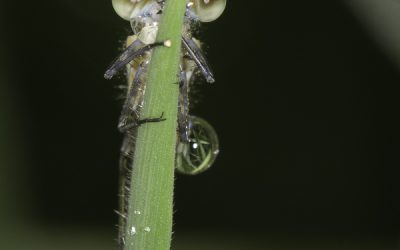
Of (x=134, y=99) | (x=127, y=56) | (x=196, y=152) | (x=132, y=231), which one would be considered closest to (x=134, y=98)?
(x=134, y=99)

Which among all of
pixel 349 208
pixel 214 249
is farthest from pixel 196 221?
pixel 349 208

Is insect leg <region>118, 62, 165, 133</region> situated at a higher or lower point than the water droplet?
higher

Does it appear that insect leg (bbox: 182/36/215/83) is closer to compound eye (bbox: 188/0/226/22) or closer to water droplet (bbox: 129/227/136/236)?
compound eye (bbox: 188/0/226/22)

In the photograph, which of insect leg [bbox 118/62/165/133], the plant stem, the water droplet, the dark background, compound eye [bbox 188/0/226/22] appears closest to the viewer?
the plant stem

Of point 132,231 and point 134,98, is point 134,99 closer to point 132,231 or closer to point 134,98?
point 134,98

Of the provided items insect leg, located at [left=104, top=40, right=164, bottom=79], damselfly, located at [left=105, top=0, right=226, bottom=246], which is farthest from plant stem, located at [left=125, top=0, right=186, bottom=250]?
insect leg, located at [left=104, top=40, right=164, bottom=79]

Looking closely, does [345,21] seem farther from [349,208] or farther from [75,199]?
[75,199]
